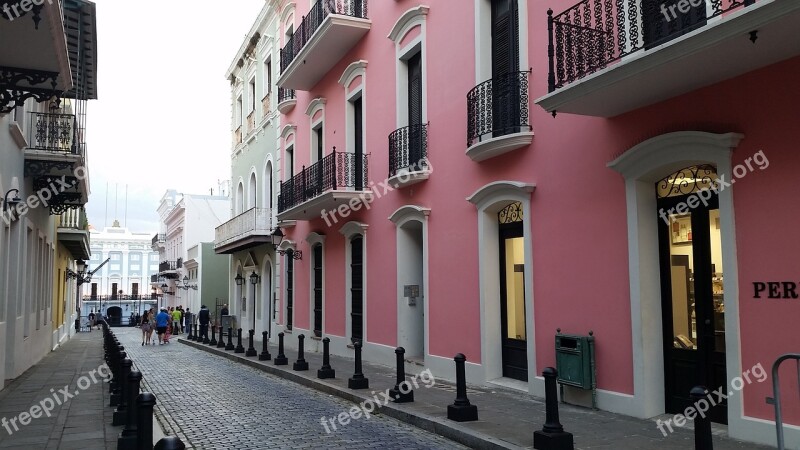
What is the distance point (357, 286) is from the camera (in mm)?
16469

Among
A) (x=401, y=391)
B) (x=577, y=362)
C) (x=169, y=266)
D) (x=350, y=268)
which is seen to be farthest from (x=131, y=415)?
(x=169, y=266)

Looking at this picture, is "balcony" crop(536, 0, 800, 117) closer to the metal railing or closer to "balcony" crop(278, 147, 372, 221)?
"balcony" crop(278, 147, 372, 221)

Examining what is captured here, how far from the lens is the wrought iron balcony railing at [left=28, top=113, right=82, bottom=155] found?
14.2 metres

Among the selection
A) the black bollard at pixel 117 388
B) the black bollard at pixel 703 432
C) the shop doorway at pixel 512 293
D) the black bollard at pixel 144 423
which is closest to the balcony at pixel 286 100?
the shop doorway at pixel 512 293

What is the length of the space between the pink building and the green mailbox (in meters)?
0.15

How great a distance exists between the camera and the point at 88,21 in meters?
12.2

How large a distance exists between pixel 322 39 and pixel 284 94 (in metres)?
6.39

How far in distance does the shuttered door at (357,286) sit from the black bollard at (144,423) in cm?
1073

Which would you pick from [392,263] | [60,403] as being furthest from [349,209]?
[60,403]

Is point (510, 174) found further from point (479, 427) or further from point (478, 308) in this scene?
point (479, 427)

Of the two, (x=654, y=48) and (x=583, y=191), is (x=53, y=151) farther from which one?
(x=654, y=48)

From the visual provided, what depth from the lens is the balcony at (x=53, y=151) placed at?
1401cm

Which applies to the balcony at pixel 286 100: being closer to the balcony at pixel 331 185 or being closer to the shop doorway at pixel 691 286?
the balcony at pixel 331 185

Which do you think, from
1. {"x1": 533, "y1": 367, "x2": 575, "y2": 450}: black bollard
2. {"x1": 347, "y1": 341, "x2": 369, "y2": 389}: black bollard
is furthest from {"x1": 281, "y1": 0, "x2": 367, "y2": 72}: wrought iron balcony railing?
{"x1": 533, "y1": 367, "x2": 575, "y2": 450}: black bollard
